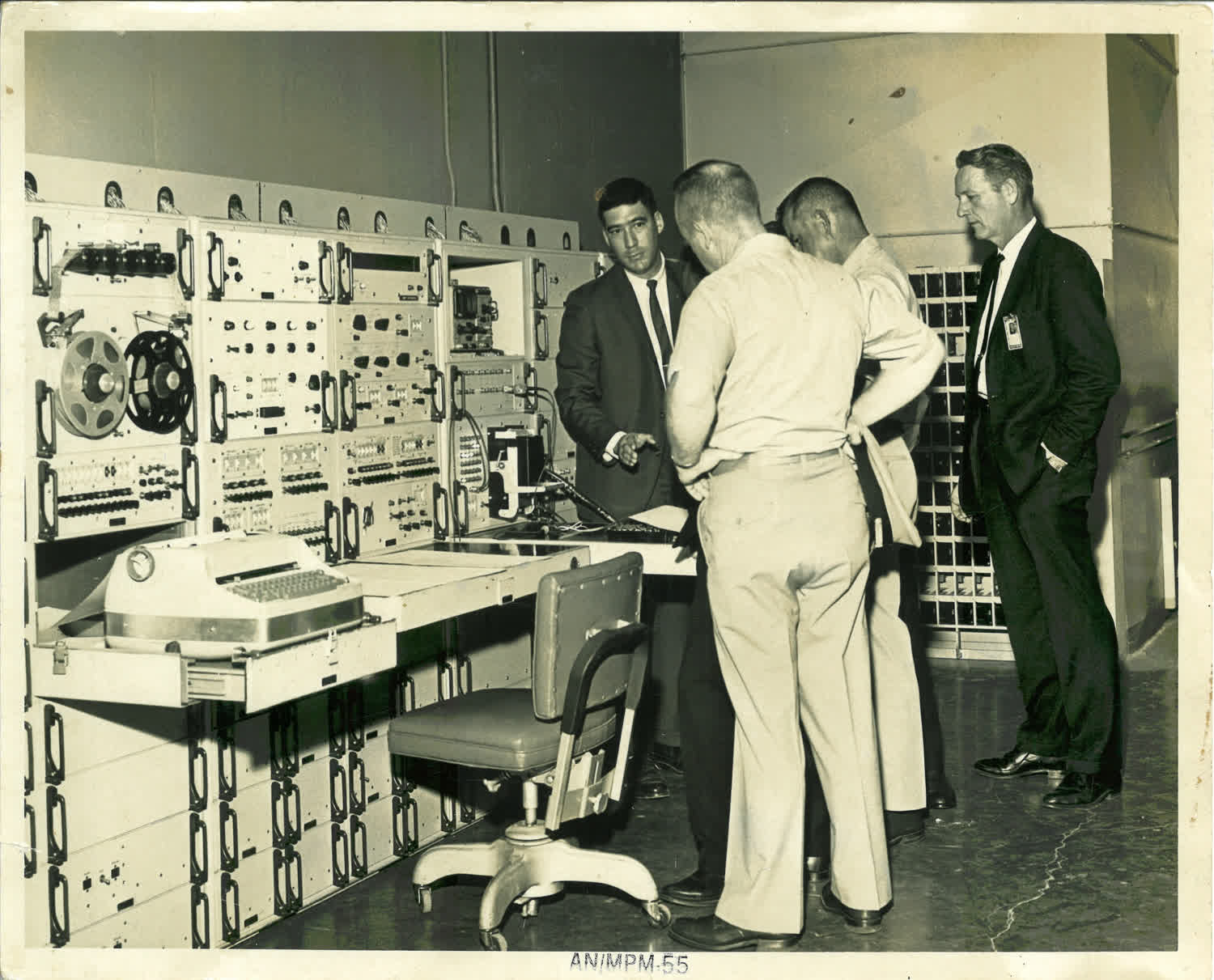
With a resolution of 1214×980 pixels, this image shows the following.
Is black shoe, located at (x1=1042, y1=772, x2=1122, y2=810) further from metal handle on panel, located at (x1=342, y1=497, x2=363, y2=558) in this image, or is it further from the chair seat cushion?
metal handle on panel, located at (x1=342, y1=497, x2=363, y2=558)

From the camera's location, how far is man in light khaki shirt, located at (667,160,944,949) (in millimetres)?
3119

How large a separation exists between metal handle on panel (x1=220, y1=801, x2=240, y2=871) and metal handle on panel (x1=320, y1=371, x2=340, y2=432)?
3.28ft

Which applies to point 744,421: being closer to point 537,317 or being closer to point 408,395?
point 408,395

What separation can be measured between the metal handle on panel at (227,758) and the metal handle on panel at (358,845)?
0.50 m

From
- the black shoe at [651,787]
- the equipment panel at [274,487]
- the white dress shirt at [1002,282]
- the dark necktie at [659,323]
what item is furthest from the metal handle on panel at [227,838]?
the white dress shirt at [1002,282]

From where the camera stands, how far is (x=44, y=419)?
2.87 meters

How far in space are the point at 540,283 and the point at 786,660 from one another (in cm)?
196

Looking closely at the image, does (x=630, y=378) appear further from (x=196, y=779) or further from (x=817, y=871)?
(x=196, y=779)

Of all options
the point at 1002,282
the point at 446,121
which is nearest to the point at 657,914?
the point at 1002,282

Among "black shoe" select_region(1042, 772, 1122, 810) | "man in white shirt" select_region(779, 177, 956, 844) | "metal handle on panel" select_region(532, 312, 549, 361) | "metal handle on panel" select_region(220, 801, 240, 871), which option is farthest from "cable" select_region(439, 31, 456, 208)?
"black shoe" select_region(1042, 772, 1122, 810)

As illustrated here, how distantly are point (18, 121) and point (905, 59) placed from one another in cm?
463

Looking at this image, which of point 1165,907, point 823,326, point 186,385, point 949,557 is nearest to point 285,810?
point 186,385

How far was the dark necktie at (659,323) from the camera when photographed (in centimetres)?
458

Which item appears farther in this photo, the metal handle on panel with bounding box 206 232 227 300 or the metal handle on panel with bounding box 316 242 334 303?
the metal handle on panel with bounding box 316 242 334 303
